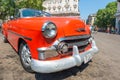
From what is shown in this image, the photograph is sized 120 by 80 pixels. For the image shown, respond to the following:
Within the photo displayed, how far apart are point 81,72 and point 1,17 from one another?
119ft

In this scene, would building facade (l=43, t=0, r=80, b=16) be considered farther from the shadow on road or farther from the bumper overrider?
the bumper overrider

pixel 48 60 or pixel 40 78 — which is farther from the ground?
pixel 48 60

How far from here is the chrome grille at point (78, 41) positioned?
4457 mm

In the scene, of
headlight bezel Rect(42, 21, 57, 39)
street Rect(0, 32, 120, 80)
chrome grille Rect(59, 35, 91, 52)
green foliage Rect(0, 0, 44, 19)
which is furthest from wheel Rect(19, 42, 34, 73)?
green foliage Rect(0, 0, 44, 19)

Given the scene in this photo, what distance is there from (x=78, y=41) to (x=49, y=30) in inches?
36.2

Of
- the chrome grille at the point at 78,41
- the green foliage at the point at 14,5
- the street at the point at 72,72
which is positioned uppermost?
the green foliage at the point at 14,5

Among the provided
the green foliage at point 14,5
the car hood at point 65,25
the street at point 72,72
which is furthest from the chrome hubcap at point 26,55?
the green foliage at point 14,5

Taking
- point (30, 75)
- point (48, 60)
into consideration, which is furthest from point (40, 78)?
point (48, 60)

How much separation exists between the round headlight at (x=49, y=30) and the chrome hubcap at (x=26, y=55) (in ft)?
2.84

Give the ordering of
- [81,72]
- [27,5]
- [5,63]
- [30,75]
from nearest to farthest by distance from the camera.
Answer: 1. [30,75]
2. [81,72]
3. [5,63]
4. [27,5]

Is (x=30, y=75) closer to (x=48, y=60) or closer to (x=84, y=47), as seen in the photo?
(x=48, y=60)

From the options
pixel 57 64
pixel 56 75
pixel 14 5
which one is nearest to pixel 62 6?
pixel 14 5

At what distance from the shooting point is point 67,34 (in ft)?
14.7

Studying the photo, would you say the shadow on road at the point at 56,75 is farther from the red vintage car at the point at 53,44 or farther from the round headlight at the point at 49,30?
the round headlight at the point at 49,30
